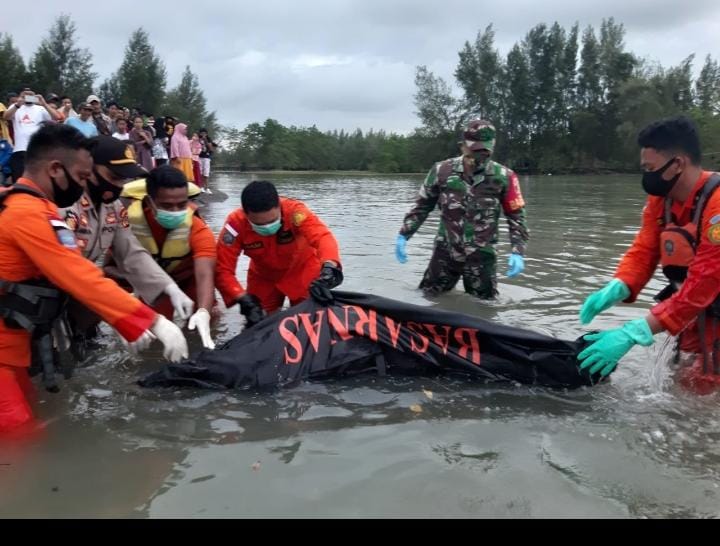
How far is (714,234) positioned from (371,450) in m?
1.95

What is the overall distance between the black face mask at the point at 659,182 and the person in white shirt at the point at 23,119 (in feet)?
26.2

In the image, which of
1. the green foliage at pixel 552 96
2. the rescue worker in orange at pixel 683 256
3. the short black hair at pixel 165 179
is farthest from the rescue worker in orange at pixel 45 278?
the green foliage at pixel 552 96

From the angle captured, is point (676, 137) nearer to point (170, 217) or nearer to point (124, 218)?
point (170, 217)

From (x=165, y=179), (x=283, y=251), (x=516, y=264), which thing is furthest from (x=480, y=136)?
(x=165, y=179)

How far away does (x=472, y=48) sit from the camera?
6625 centimetres

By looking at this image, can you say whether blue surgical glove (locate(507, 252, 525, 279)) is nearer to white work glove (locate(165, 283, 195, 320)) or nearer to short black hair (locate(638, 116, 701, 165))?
short black hair (locate(638, 116, 701, 165))

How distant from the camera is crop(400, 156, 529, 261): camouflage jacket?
5344mm

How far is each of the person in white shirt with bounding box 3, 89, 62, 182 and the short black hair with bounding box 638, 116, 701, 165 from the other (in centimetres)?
802

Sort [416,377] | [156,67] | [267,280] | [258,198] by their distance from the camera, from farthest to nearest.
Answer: [156,67]
[267,280]
[258,198]
[416,377]

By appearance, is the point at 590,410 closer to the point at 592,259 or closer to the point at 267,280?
the point at 267,280

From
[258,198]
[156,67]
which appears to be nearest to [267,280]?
[258,198]

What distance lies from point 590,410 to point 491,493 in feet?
3.47

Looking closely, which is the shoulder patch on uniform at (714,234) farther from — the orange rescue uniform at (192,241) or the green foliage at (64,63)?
the green foliage at (64,63)

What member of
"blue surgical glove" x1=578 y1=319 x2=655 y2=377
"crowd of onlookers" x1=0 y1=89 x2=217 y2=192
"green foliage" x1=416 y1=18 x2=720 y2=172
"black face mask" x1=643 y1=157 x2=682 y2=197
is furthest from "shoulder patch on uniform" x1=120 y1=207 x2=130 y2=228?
"green foliage" x1=416 y1=18 x2=720 y2=172
